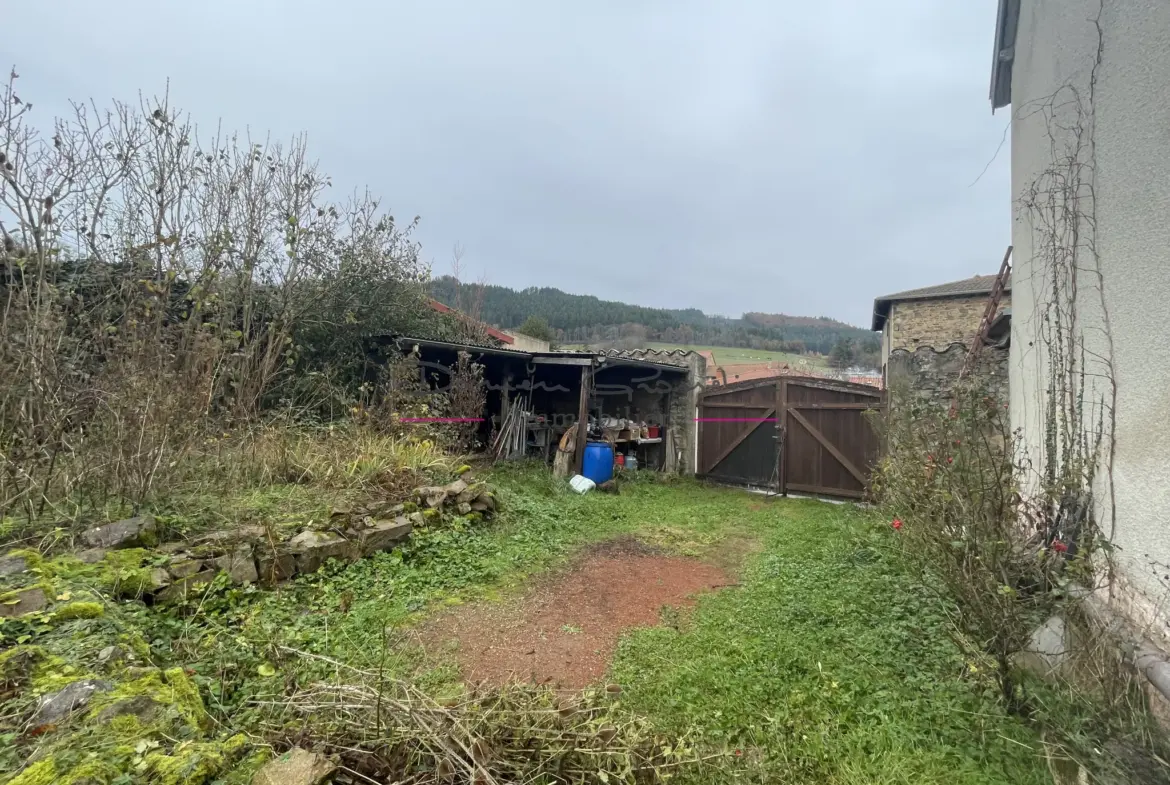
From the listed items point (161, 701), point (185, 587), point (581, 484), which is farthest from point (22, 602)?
point (581, 484)

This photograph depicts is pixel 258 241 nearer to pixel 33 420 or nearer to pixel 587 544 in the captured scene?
pixel 33 420

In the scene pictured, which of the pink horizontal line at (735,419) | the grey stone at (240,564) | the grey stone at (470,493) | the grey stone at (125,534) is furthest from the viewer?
the pink horizontal line at (735,419)

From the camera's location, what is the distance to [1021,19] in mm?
3852

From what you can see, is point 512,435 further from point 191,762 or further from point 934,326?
point 934,326

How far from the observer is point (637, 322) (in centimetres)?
1884

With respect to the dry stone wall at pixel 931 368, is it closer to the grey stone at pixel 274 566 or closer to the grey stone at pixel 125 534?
the grey stone at pixel 274 566

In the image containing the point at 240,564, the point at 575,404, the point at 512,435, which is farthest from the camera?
the point at 575,404

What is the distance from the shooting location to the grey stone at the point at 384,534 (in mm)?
4223

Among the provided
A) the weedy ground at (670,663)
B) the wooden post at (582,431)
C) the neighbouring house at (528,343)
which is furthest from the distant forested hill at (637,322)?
the weedy ground at (670,663)

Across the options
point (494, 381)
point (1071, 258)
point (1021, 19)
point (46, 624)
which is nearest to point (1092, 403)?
point (1071, 258)

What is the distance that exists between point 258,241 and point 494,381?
429 cm

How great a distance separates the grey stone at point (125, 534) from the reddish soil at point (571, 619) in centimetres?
188

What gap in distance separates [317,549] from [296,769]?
2.51 meters

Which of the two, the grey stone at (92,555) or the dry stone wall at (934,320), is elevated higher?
the dry stone wall at (934,320)
